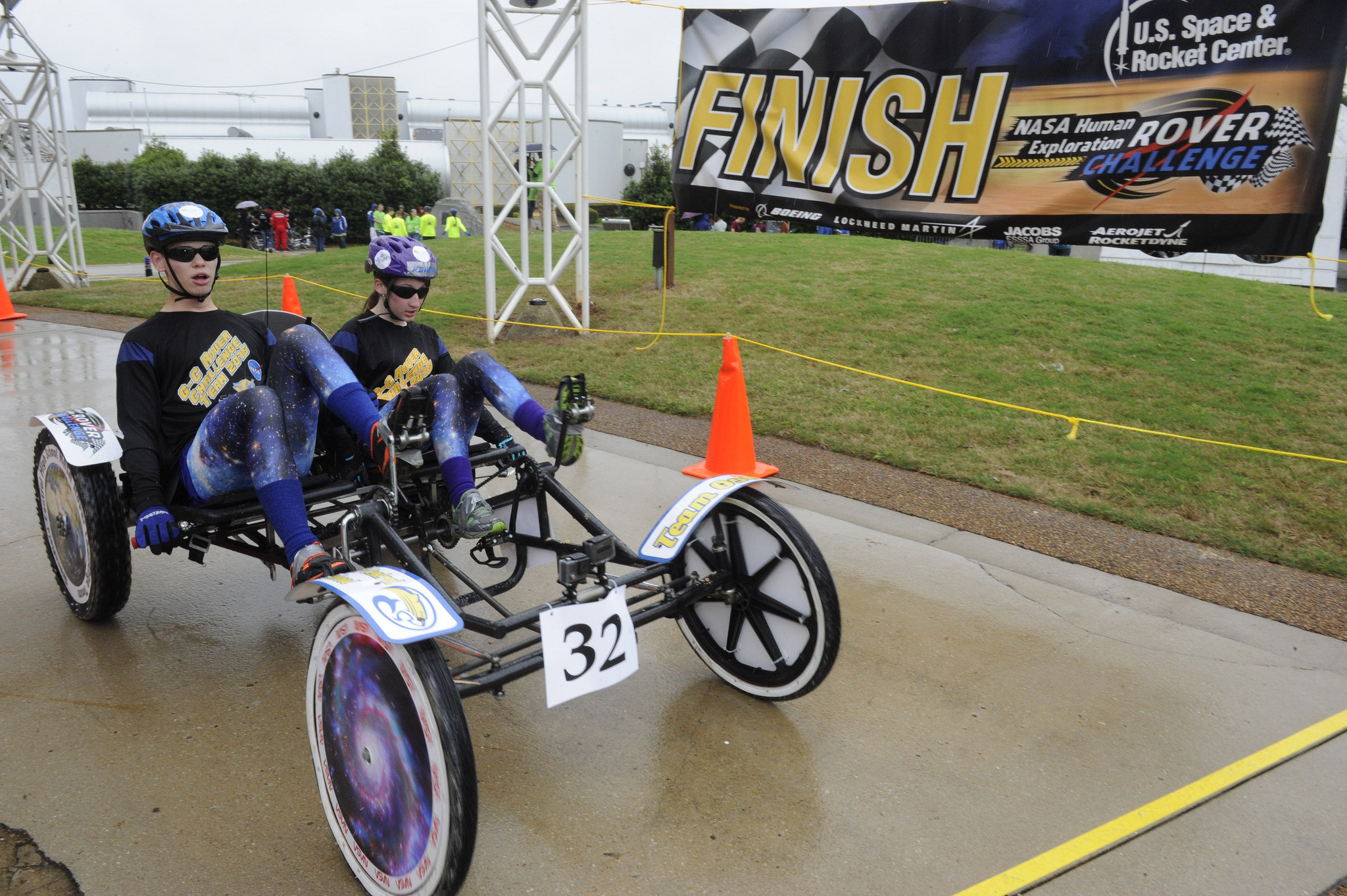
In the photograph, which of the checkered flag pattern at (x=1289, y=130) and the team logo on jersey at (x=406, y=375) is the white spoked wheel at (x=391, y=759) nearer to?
the team logo on jersey at (x=406, y=375)

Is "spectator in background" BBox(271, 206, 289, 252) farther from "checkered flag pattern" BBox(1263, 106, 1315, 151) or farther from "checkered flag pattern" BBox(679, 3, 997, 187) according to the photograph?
"checkered flag pattern" BBox(1263, 106, 1315, 151)

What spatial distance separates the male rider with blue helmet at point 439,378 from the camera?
318 centimetres

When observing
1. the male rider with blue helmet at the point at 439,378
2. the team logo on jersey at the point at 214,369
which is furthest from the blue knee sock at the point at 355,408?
the team logo on jersey at the point at 214,369

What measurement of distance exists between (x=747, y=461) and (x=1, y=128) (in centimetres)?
1591

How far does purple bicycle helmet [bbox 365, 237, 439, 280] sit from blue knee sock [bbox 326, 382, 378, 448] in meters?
0.63

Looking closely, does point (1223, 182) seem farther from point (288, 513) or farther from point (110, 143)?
point (110, 143)

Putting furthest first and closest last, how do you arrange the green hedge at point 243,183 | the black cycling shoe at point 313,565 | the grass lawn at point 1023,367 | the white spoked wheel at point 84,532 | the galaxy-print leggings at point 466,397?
the green hedge at point 243,183 < the grass lawn at point 1023,367 < the white spoked wheel at point 84,532 < the galaxy-print leggings at point 466,397 < the black cycling shoe at point 313,565

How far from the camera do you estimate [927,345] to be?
28.1ft

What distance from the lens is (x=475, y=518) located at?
9.85 feet

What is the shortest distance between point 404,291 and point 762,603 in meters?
1.94

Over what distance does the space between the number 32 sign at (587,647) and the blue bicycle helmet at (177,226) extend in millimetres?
2167

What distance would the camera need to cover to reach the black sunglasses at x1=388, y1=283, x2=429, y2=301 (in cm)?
368

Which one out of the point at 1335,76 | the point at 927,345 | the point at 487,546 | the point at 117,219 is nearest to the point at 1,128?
the point at 927,345

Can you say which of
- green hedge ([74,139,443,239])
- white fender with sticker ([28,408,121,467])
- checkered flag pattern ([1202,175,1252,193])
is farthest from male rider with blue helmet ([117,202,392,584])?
green hedge ([74,139,443,239])
